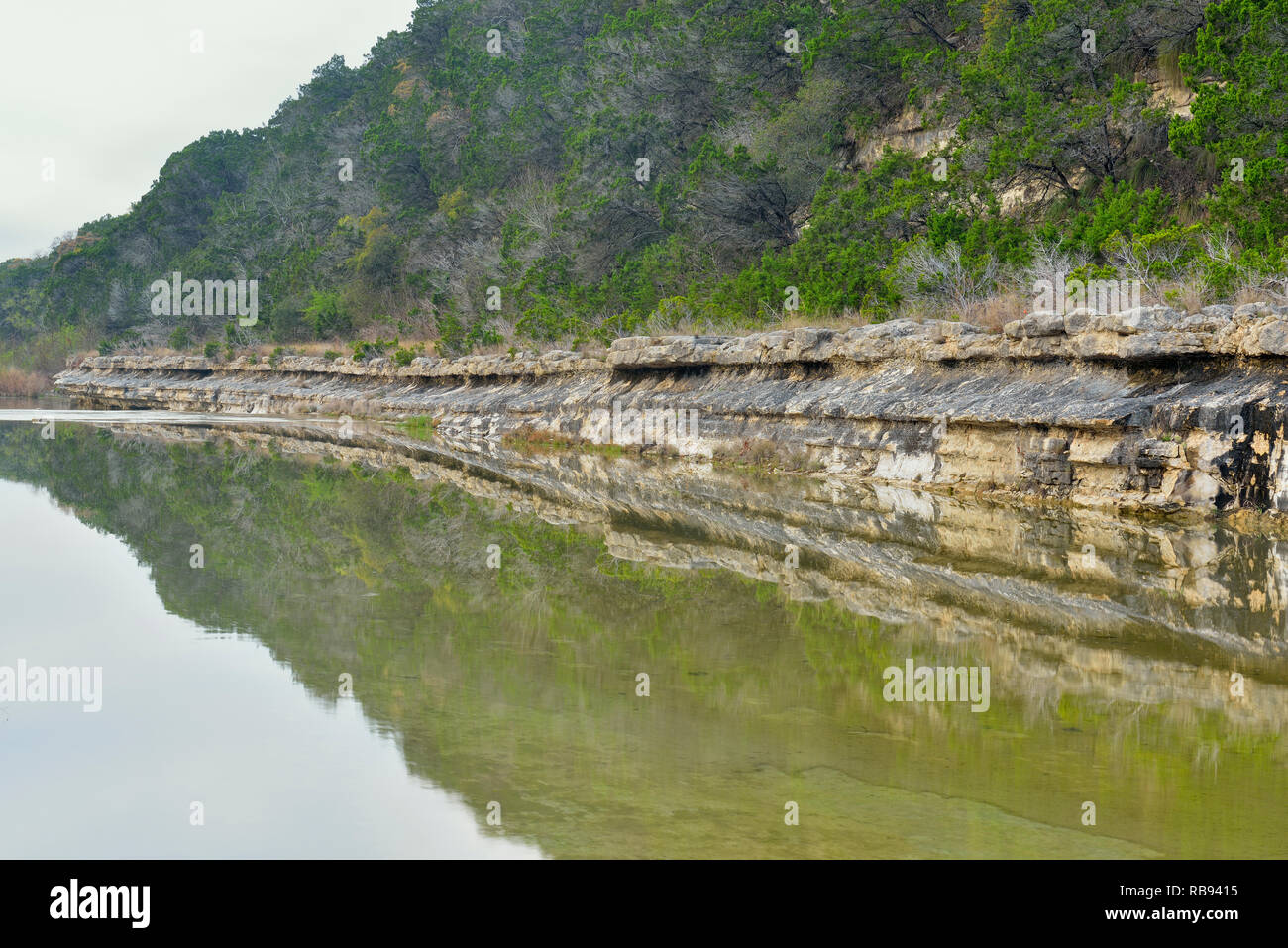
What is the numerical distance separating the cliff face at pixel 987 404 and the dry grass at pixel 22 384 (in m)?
48.3

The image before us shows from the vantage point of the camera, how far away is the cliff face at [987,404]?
11.8m

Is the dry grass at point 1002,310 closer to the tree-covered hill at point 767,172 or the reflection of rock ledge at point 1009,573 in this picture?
the tree-covered hill at point 767,172

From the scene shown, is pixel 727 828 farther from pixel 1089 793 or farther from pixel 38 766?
pixel 38 766

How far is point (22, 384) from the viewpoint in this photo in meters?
65.8

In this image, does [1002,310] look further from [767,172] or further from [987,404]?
[767,172]

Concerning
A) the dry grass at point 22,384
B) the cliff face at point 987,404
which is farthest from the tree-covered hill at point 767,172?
the dry grass at point 22,384

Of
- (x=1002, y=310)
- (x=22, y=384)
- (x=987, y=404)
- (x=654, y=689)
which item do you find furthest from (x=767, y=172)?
(x=22, y=384)

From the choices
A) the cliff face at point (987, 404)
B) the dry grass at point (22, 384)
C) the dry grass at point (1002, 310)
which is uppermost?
the dry grass at point (22, 384)

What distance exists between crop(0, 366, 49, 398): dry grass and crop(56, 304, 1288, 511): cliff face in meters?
48.3

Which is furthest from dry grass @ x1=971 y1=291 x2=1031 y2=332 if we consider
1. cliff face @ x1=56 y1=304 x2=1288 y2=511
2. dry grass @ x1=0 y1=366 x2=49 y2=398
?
dry grass @ x1=0 y1=366 x2=49 y2=398

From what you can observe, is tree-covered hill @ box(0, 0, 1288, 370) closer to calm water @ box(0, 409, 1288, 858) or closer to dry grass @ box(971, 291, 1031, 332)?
dry grass @ box(971, 291, 1031, 332)

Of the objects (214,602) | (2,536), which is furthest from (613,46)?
(214,602)

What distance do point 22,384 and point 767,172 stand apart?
2108 inches
